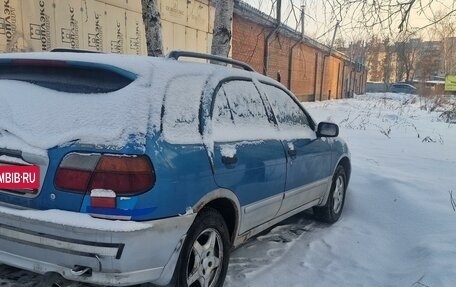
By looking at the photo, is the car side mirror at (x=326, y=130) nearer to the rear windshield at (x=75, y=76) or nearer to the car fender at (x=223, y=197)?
the car fender at (x=223, y=197)

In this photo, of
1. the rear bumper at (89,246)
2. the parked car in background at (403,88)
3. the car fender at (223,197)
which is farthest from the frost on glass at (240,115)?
the parked car in background at (403,88)

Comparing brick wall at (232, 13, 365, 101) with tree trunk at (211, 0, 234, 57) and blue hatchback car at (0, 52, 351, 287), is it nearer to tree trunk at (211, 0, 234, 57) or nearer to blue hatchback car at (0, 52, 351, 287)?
tree trunk at (211, 0, 234, 57)

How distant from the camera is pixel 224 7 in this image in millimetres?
6629

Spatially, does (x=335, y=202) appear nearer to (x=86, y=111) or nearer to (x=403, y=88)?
(x=86, y=111)

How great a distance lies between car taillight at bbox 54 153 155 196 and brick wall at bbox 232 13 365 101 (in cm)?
793

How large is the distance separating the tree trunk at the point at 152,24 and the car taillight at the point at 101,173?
4.60 meters

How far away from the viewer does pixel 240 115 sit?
10.9 ft

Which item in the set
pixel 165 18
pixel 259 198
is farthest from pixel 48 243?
pixel 165 18

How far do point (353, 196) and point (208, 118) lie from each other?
351 cm

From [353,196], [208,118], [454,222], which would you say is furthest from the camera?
[353,196]

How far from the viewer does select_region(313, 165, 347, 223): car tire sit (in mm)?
4938

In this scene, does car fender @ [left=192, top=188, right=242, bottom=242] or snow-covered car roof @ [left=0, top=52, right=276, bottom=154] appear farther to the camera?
car fender @ [left=192, top=188, right=242, bottom=242]

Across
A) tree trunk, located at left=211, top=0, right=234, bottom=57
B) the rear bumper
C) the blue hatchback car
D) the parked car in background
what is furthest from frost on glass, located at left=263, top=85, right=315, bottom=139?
the parked car in background

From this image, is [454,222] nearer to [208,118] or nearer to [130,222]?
[208,118]
